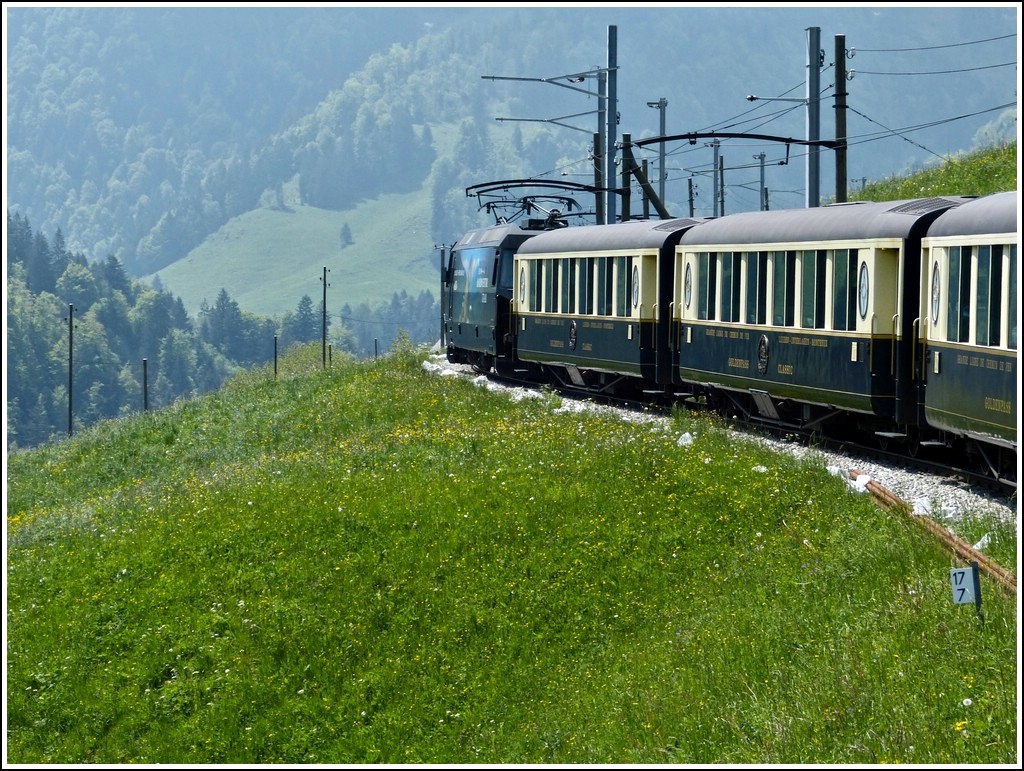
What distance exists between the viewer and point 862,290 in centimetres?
1967

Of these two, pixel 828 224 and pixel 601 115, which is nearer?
pixel 828 224

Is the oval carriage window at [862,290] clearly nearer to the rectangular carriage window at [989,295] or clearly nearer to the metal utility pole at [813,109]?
the rectangular carriage window at [989,295]

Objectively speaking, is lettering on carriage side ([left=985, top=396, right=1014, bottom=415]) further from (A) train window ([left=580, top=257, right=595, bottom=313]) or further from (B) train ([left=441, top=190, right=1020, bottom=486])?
(A) train window ([left=580, top=257, right=595, bottom=313])

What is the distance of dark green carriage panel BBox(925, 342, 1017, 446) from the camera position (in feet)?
51.5

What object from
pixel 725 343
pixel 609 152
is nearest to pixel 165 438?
pixel 609 152

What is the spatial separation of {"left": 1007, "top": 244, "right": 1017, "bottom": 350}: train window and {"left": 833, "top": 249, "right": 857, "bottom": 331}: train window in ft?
14.2

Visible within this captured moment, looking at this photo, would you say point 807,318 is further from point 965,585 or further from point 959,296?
point 965,585

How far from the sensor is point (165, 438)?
37.8 metres

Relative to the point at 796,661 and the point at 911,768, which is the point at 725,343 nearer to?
A: the point at 796,661

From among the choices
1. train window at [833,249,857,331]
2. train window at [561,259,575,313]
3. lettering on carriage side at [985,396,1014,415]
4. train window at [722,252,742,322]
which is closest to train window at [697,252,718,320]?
train window at [722,252,742,322]

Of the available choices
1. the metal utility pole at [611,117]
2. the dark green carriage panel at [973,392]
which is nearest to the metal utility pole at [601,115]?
the metal utility pole at [611,117]

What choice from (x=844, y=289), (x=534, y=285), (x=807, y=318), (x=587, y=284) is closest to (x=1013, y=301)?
(x=844, y=289)

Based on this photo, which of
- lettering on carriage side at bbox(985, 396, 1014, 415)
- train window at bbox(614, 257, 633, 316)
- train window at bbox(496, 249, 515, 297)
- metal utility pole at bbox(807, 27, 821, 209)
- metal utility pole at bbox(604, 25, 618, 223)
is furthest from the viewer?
metal utility pole at bbox(604, 25, 618, 223)

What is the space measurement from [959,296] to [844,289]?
307 centimetres
